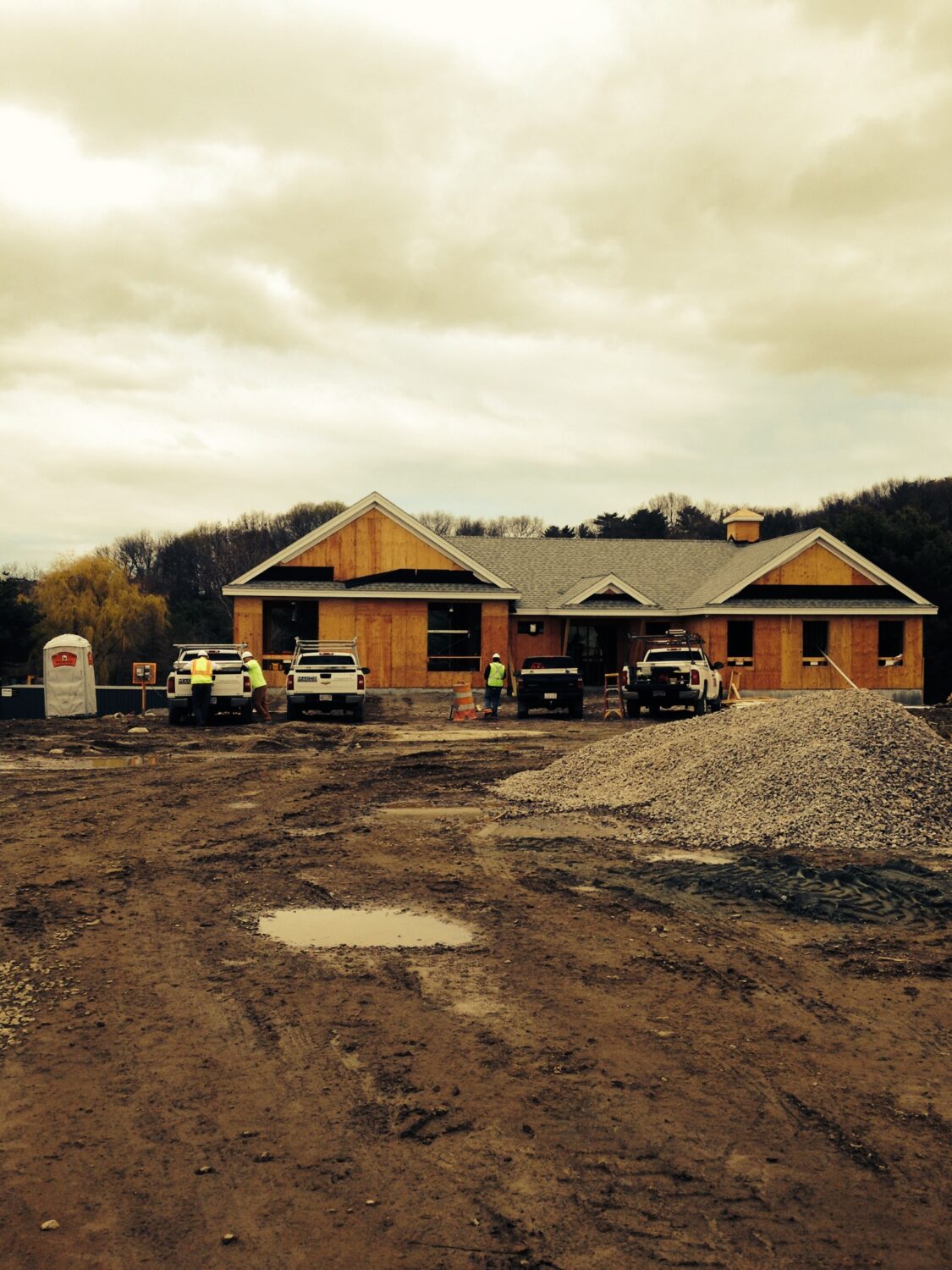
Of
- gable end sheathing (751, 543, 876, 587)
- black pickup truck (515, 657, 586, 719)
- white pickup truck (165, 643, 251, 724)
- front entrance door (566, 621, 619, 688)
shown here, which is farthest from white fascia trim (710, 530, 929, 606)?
white pickup truck (165, 643, 251, 724)

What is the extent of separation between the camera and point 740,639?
1586 inches

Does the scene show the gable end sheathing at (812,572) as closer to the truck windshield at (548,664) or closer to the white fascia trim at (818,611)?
the white fascia trim at (818,611)

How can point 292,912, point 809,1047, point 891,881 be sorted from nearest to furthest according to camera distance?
point 809,1047
point 292,912
point 891,881

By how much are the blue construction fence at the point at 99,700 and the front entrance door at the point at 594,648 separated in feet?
52.1

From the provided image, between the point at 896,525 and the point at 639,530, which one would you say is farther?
the point at 639,530

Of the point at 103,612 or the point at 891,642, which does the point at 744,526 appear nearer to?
the point at 891,642

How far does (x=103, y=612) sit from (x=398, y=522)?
1086 inches

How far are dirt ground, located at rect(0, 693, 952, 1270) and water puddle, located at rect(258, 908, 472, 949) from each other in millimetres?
152

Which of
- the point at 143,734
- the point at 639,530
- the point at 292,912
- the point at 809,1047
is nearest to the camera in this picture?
the point at 809,1047

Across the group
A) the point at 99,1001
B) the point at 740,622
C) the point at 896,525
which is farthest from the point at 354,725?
the point at 896,525

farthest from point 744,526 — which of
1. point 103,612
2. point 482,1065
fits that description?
point 482,1065

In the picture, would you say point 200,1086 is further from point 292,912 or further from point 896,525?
point 896,525

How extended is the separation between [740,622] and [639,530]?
4291 centimetres

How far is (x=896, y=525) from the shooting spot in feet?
172
